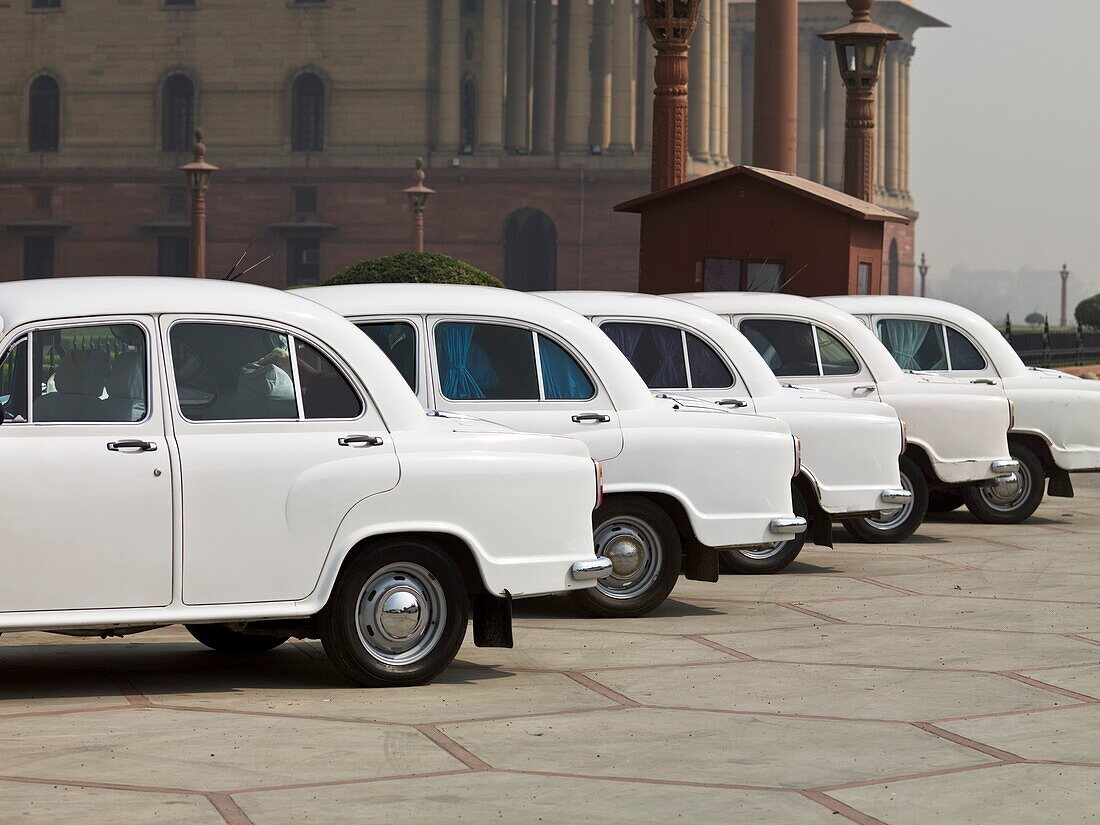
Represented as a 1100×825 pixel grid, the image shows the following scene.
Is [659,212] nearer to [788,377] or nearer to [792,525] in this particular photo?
[788,377]

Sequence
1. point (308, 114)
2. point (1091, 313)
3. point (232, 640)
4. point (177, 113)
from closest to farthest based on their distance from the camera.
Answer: point (232, 640) < point (1091, 313) < point (308, 114) < point (177, 113)

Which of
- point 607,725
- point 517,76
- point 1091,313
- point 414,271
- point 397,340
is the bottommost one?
point 607,725

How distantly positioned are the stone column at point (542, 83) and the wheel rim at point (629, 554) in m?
67.0

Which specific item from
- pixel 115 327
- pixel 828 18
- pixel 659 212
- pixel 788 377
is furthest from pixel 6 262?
pixel 115 327

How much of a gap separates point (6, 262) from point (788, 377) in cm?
6231

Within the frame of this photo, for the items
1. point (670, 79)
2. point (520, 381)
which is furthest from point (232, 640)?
point (670, 79)

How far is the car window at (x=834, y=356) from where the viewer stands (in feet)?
47.0

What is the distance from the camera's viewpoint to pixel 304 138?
71.5 meters

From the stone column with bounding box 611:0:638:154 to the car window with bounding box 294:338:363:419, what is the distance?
63800 millimetres

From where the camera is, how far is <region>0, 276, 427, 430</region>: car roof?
25.7 ft

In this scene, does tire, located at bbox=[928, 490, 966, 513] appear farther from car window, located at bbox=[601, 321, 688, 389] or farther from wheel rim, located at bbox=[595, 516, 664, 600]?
wheel rim, located at bbox=[595, 516, 664, 600]

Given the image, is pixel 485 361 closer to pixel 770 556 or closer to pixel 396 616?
pixel 396 616

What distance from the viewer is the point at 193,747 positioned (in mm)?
6949

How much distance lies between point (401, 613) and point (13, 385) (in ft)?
6.09
